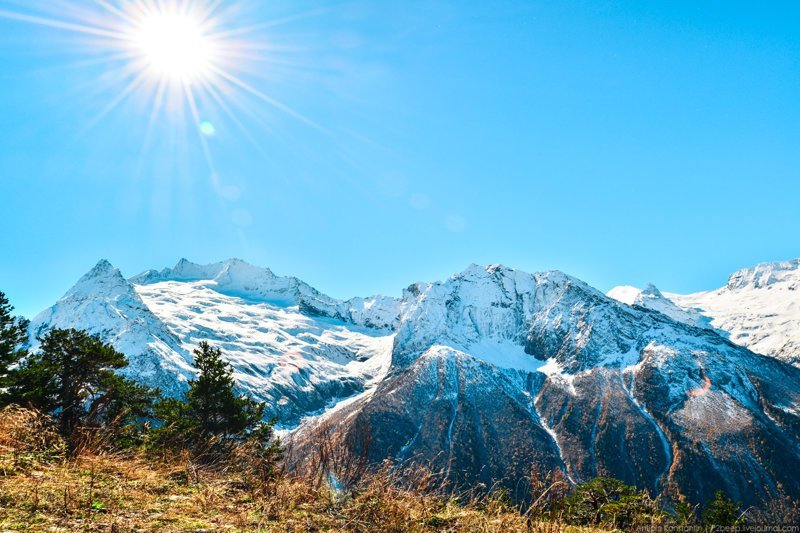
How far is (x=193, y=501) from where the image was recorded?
668 cm

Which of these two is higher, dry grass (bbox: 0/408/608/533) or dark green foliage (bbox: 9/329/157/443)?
dark green foliage (bbox: 9/329/157/443)

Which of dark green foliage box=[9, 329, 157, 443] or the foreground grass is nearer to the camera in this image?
the foreground grass

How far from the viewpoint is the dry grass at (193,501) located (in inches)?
216

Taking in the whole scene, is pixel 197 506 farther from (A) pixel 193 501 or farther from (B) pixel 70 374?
(B) pixel 70 374

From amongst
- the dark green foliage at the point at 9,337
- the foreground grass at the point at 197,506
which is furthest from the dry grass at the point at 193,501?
the dark green foliage at the point at 9,337

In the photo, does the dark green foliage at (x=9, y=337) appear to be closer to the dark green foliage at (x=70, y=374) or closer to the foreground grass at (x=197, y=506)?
the dark green foliage at (x=70, y=374)

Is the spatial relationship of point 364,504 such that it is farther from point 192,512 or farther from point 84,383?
point 84,383

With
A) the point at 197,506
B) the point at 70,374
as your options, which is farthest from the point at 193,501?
the point at 70,374

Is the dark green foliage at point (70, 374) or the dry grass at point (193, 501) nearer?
the dry grass at point (193, 501)

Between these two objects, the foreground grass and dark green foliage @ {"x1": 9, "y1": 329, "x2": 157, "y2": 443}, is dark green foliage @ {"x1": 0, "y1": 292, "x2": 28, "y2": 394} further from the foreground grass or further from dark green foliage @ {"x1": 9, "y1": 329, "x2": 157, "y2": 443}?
the foreground grass

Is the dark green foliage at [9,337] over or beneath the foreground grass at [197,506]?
over

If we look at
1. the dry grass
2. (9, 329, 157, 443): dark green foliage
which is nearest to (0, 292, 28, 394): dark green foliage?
(9, 329, 157, 443): dark green foliage

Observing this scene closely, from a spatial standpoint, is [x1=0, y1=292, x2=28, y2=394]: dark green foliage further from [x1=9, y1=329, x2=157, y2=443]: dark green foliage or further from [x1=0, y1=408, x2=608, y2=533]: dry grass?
[x1=0, y1=408, x2=608, y2=533]: dry grass

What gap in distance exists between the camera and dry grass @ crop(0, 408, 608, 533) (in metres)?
5.49
